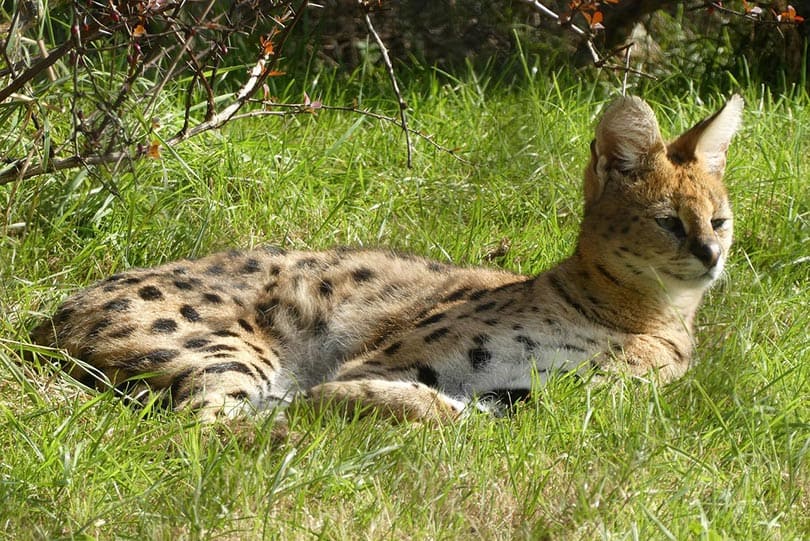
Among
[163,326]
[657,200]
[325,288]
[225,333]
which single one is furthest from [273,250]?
[657,200]

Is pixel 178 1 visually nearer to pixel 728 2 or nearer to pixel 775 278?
pixel 775 278

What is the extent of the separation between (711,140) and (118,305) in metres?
2.47

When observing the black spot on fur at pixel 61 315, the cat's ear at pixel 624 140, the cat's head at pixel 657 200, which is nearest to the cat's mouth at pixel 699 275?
the cat's head at pixel 657 200

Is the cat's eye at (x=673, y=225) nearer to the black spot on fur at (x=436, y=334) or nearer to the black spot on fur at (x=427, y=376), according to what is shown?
the black spot on fur at (x=436, y=334)

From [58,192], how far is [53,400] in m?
1.65

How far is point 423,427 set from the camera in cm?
432

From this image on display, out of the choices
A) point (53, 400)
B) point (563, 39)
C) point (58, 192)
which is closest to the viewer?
point (53, 400)

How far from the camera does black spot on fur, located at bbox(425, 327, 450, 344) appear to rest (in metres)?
5.02

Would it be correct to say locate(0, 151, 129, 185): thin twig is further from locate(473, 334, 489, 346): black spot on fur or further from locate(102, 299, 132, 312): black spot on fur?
locate(473, 334, 489, 346): black spot on fur

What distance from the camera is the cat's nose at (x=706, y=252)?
4.90 m

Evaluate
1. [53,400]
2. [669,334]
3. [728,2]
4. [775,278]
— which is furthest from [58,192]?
Result: [728,2]

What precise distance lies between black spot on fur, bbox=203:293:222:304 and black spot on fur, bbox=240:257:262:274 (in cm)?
24

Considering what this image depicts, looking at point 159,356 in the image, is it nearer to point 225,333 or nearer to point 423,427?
point 225,333

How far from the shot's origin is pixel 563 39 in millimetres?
8227
